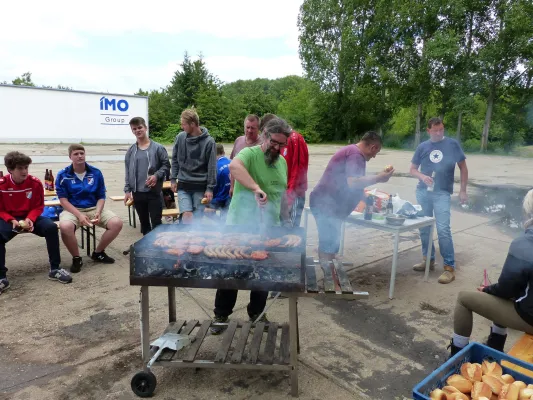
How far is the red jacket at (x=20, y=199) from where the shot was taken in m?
4.20

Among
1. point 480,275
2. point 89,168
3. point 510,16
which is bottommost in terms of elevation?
point 480,275

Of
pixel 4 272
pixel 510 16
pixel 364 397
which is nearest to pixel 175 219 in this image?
pixel 4 272

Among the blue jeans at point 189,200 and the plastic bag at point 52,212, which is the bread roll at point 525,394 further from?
the plastic bag at point 52,212

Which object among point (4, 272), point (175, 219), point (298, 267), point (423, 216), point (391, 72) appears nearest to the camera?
point (298, 267)

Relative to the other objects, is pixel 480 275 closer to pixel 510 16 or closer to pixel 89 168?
pixel 89 168

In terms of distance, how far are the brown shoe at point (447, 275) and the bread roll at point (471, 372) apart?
8.47 feet

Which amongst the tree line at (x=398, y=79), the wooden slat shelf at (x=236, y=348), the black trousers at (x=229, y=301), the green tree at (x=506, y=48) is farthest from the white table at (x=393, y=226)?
the green tree at (x=506, y=48)

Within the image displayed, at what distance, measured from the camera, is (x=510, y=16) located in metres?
21.7

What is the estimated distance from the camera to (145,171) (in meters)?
4.92

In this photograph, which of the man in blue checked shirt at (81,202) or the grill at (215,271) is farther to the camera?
the man in blue checked shirt at (81,202)

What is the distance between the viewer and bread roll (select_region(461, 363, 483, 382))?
2008 mm

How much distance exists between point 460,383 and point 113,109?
15.9 meters

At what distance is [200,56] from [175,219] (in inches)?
1142

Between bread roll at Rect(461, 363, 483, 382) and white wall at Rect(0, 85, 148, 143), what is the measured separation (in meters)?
15.7
